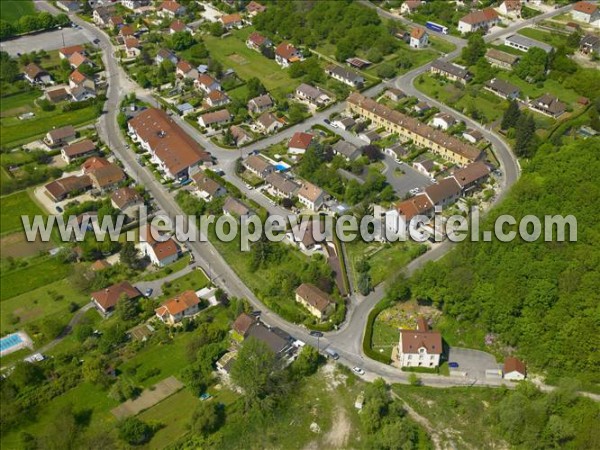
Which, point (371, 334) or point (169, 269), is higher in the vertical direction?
point (371, 334)

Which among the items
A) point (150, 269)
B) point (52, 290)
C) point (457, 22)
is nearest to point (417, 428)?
point (150, 269)

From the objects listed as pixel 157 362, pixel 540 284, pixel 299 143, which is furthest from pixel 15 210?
pixel 540 284

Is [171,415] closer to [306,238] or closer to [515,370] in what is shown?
[306,238]

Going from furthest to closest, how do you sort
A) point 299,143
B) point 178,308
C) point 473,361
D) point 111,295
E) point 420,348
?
point 299,143, point 111,295, point 178,308, point 473,361, point 420,348

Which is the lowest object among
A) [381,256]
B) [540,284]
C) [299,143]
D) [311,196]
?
[381,256]

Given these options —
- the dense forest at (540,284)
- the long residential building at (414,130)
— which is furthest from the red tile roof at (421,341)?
the long residential building at (414,130)
